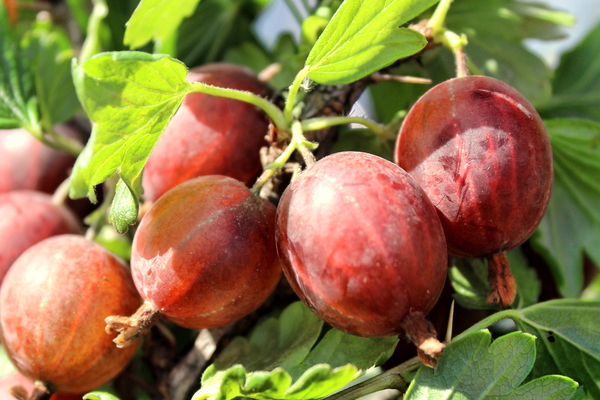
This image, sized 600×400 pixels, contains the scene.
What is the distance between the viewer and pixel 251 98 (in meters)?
0.53

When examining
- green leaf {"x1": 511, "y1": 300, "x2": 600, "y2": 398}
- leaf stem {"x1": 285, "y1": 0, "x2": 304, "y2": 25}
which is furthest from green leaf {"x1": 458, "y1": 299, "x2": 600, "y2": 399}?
leaf stem {"x1": 285, "y1": 0, "x2": 304, "y2": 25}

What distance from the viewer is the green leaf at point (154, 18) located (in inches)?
22.5

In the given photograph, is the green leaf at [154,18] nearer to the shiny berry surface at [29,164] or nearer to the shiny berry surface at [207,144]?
the shiny berry surface at [207,144]

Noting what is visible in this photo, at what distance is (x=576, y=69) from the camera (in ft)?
3.02

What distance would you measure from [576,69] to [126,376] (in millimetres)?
856

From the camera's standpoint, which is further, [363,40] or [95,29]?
[95,29]

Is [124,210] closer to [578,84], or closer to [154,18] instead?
[154,18]

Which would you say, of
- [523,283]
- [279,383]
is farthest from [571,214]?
[279,383]

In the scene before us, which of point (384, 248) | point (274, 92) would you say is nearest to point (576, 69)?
point (274, 92)

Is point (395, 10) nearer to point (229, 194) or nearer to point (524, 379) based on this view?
point (229, 194)

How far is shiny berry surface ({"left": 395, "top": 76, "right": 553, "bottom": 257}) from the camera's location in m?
0.45

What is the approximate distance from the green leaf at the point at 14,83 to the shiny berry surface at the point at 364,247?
50 centimetres

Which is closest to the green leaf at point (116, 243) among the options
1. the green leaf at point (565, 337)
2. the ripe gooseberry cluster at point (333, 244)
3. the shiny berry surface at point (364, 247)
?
the ripe gooseberry cluster at point (333, 244)

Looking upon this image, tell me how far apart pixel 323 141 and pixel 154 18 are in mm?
235
